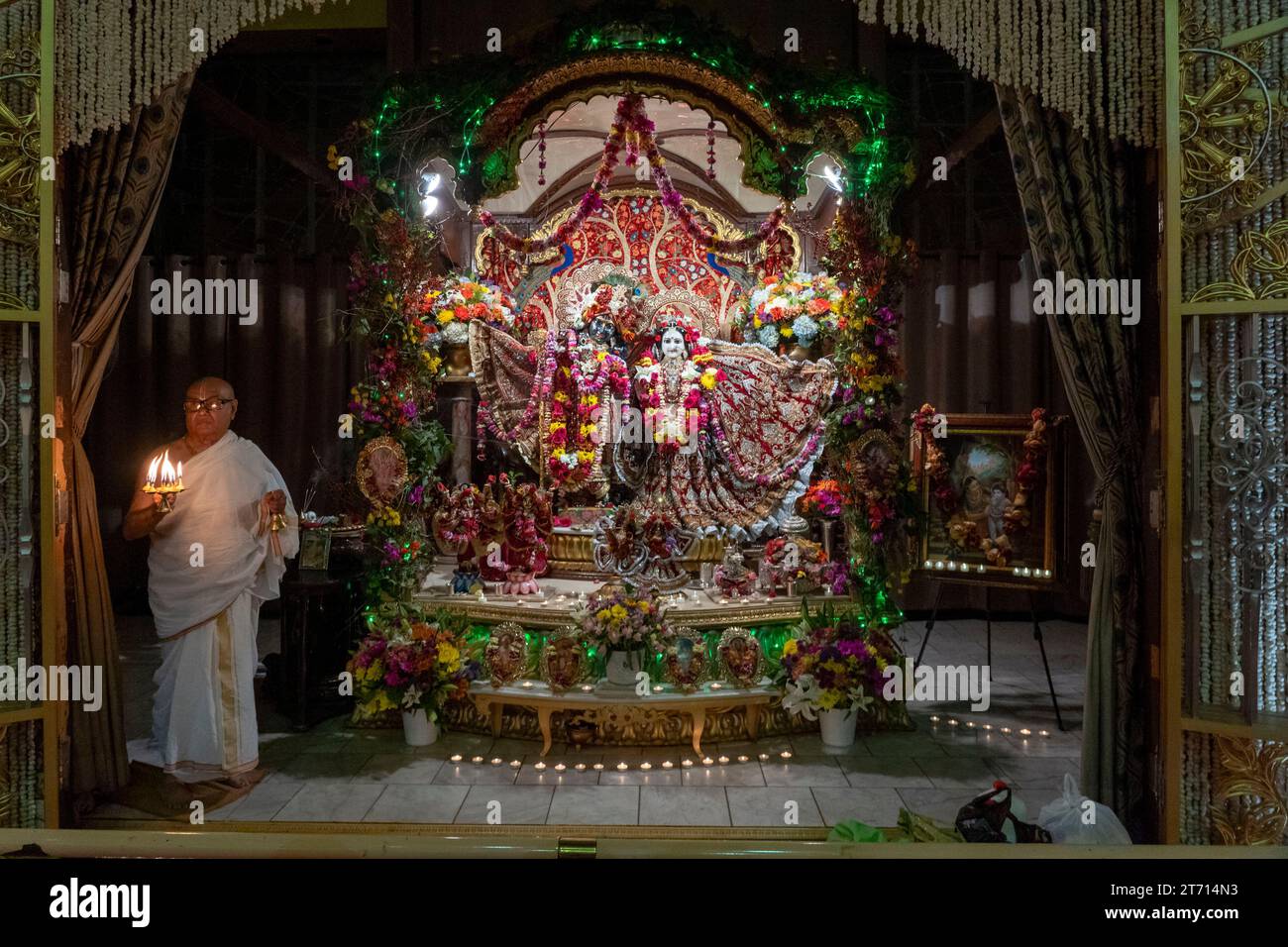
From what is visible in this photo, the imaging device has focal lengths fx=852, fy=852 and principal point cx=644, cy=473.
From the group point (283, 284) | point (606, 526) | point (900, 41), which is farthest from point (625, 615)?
point (900, 41)

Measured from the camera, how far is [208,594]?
495 cm

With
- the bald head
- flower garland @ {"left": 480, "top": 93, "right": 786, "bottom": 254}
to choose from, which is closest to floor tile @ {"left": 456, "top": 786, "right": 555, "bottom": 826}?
the bald head

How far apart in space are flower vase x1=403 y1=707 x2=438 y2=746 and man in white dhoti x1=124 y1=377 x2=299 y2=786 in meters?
0.93

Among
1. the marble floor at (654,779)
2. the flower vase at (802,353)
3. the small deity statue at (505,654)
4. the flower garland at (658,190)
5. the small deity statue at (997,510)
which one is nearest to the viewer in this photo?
the marble floor at (654,779)

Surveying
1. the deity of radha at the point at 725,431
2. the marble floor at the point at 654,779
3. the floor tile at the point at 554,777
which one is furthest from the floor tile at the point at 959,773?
the deity of radha at the point at 725,431

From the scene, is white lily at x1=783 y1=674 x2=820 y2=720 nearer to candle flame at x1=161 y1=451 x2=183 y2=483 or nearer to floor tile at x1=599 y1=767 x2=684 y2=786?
floor tile at x1=599 y1=767 x2=684 y2=786

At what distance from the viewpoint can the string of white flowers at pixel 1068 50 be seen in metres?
4.14

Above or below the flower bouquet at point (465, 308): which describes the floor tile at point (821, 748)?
below

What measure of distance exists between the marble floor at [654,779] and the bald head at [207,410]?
6.84ft

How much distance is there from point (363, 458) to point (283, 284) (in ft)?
15.1

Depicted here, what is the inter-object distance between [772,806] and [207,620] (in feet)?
11.2

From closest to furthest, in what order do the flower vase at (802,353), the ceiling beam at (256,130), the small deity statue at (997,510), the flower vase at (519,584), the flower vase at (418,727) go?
the flower vase at (418,727), the small deity statue at (997,510), the flower vase at (519,584), the ceiling beam at (256,130), the flower vase at (802,353)

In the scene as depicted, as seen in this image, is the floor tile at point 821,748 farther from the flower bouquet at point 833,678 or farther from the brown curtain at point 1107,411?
the brown curtain at point 1107,411

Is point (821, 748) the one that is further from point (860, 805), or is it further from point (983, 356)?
point (983, 356)
